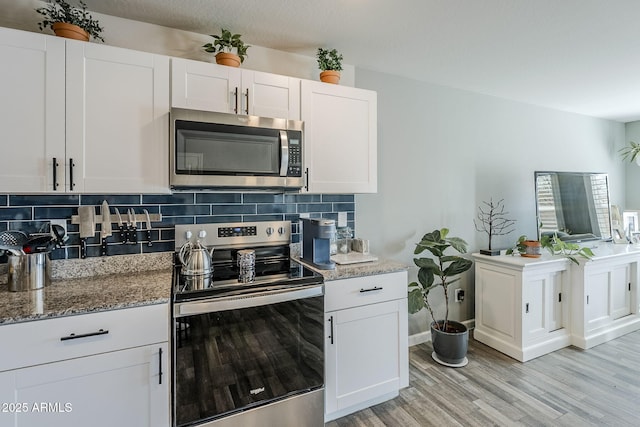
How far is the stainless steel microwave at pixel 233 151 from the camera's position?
1.71 m

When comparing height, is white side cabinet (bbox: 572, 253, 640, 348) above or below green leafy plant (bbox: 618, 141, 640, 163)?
below

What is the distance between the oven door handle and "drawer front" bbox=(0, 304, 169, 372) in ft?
0.30

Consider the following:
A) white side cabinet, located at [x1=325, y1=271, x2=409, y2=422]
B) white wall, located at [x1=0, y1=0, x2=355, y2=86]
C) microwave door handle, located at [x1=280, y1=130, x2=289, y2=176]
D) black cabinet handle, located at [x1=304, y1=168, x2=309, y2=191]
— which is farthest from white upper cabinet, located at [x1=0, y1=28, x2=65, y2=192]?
white side cabinet, located at [x1=325, y1=271, x2=409, y2=422]

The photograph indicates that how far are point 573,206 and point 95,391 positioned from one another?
14.1ft

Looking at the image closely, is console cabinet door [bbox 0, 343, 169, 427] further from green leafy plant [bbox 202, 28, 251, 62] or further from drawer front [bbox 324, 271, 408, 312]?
green leafy plant [bbox 202, 28, 251, 62]

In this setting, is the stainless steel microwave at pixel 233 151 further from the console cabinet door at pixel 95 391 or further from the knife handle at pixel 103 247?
the console cabinet door at pixel 95 391

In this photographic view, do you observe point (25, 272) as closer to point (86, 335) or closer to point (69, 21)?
point (86, 335)

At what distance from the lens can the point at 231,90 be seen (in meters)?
1.87

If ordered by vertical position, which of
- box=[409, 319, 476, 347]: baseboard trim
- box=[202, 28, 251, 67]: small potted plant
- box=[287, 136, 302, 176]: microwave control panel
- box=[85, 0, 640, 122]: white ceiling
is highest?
box=[85, 0, 640, 122]: white ceiling

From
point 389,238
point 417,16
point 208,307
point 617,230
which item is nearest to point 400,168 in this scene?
point 389,238

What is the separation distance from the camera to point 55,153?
154cm

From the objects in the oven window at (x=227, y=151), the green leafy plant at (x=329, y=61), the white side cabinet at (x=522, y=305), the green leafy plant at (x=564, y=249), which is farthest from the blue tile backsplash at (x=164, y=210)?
the green leafy plant at (x=564, y=249)

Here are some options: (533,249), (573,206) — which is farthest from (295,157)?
(573,206)

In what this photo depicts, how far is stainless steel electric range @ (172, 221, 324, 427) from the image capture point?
4.78 ft
